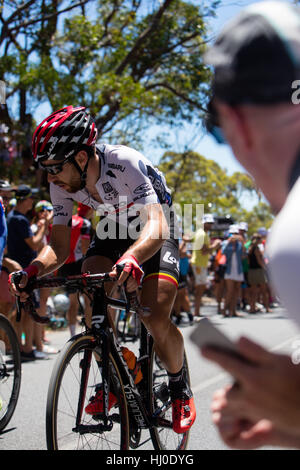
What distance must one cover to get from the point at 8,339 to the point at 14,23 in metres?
10.2

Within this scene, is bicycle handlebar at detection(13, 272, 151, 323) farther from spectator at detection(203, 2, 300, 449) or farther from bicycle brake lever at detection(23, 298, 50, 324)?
spectator at detection(203, 2, 300, 449)

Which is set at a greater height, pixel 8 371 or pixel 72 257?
pixel 72 257

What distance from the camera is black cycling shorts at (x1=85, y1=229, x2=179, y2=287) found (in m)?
3.37

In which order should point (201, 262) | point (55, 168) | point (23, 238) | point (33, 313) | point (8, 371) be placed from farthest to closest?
point (201, 262), point (23, 238), point (8, 371), point (55, 168), point (33, 313)

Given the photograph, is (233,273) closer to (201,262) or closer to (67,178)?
(201,262)

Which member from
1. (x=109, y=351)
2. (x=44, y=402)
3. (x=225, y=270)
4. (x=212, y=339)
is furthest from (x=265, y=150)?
(x=225, y=270)

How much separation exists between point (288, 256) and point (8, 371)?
402 centimetres

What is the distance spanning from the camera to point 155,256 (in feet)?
11.2

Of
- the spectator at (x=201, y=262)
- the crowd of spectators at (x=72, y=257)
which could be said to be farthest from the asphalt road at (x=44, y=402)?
the spectator at (x=201, y=262)

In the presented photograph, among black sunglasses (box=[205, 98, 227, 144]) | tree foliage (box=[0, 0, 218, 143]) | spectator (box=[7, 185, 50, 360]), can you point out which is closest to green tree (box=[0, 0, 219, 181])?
tree foliage (box=[0, 0, 218, 143])

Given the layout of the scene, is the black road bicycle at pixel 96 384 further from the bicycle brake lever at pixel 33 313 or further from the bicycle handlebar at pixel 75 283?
the bicycle brake lever at pixel 33 313

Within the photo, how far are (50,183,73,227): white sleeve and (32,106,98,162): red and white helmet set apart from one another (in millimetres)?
429

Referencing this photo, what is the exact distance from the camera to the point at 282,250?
0.88m

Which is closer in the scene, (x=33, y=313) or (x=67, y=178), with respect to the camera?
(x=33, y=313)
